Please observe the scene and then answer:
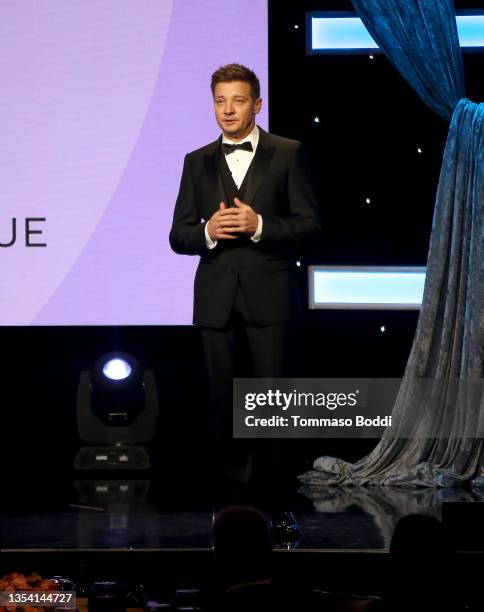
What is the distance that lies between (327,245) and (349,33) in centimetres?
103

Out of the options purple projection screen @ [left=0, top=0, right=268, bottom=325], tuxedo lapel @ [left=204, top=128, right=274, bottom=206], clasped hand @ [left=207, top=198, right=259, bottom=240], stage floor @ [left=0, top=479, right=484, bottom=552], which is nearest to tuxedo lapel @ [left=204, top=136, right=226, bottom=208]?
tuxedo lapel @ [left=204, top=128, right=274, bottom=206]

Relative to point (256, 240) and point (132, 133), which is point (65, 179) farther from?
point (256, 240)

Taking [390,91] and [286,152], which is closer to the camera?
[286,152]

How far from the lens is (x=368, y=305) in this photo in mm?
5461

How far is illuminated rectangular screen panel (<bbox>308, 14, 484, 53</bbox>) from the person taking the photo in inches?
216

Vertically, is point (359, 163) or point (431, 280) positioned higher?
point (359, 163)

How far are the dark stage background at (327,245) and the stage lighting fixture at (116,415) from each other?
0.31m

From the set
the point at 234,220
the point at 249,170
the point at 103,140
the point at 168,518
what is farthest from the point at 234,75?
the point at 168,518

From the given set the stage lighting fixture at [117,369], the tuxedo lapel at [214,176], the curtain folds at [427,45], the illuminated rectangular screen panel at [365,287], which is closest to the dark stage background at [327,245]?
the illuminated rectangular screen panel at [365,287]

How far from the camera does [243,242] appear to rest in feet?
14.9

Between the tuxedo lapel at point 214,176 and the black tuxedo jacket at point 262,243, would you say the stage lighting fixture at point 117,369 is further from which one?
the tuxedo lapel at point 214,176

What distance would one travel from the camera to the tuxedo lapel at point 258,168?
458cm

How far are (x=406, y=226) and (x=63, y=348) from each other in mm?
1765

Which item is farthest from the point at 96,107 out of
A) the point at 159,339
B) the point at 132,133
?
the point at 159,339
